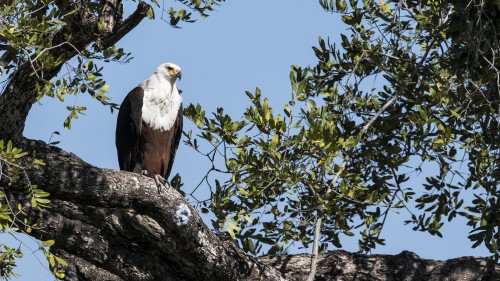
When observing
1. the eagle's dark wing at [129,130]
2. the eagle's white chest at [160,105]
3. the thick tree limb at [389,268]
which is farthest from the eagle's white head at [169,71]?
the thick tree limb at [389,268]

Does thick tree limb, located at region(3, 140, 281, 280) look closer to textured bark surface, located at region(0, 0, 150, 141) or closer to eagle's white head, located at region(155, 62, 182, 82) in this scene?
→ textured bark surface, located at region(0, 0, 150, 141)

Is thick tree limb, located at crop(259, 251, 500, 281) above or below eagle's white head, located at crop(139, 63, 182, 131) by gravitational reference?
below

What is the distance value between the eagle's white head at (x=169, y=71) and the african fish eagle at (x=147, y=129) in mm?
268

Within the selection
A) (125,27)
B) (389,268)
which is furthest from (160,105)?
(389,268)

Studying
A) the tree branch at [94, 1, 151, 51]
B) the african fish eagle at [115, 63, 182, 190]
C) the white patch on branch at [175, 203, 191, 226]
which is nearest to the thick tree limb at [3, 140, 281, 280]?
the white patch on branch at [175, 203, 191, 226]

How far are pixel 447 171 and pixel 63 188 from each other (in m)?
2.32

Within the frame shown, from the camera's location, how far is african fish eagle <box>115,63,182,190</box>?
652cm

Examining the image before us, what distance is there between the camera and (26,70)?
468cm

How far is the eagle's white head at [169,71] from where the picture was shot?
696 centimetres

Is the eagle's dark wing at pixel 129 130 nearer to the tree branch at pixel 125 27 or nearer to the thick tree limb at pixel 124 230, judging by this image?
the tree branch at pixel 125 27

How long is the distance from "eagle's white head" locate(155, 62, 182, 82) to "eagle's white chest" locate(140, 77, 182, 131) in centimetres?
16

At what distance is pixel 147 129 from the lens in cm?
653

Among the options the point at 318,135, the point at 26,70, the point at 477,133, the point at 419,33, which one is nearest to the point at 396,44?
the point at 419,33

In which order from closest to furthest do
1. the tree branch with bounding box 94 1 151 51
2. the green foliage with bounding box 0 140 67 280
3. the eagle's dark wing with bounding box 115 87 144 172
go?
the green foliage with bounding box 0 140 67 280 < the tree branch with bounding box 94 1 151 51 < the eagle's dark wing with bounding box 115 87 144 172
